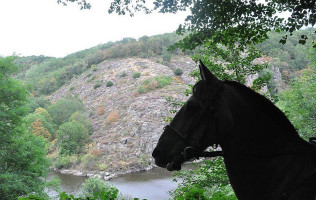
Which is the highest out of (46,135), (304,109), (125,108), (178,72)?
(178,72)

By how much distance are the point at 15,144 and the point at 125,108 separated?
123 ft

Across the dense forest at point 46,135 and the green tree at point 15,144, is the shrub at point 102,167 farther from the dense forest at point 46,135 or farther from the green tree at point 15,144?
the green tree at point 15,144

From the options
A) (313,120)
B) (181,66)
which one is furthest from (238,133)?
(181,66)

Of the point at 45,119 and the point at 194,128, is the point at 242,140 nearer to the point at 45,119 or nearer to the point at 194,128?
the point at 194,128

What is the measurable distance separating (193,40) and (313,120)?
55.8 ft

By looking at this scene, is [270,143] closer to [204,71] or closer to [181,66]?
[204,71]

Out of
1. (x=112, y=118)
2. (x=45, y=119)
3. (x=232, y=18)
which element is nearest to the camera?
(x=232, y=18)

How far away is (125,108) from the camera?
52250 mm

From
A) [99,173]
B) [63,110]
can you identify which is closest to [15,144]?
[99,173]

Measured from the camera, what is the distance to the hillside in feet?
124

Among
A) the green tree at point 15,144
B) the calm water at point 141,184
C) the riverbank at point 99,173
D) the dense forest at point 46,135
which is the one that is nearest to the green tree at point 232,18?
the dense forest at point 46,135

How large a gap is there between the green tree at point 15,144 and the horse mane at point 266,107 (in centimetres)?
1546

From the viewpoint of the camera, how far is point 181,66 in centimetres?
7288

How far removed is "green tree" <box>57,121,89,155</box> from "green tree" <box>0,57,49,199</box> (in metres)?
27.2
